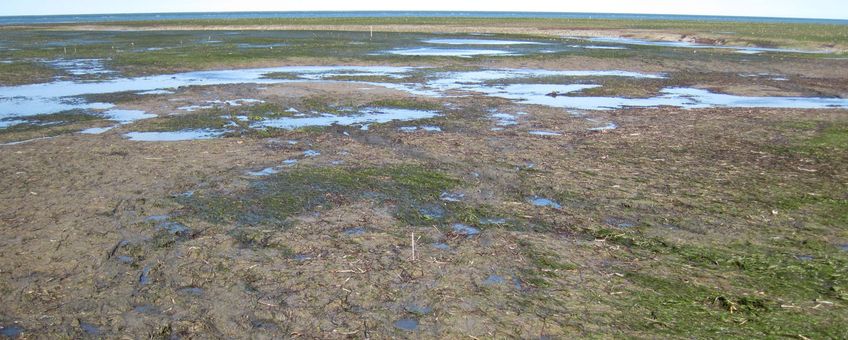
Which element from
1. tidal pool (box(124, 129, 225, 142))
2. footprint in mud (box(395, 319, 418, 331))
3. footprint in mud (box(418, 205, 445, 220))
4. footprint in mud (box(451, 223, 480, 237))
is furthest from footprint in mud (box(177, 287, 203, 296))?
tidal pool (box(124, 129, 225, 142))

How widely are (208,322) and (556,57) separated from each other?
37.9 meters

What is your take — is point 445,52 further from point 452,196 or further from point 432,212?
point 432,212

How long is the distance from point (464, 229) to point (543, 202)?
6.16 feet

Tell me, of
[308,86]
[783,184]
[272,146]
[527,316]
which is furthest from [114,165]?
[308,86]

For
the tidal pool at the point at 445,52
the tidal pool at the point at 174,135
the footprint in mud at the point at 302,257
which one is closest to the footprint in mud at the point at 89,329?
the footprint in mud at the point at 302,257

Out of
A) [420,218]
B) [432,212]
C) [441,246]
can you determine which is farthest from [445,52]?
[441,246]

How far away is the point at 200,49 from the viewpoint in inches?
1863

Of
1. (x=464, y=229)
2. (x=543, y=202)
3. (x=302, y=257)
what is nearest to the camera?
(x=302, y=257)

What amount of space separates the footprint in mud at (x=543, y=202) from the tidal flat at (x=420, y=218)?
5 cm

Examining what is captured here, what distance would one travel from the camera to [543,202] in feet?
35.9

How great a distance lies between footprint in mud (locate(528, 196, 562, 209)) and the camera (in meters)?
10.8

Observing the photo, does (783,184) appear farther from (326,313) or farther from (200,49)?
(200,49)

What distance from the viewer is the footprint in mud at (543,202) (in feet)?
35.3

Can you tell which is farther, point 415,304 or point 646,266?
point 646,266
